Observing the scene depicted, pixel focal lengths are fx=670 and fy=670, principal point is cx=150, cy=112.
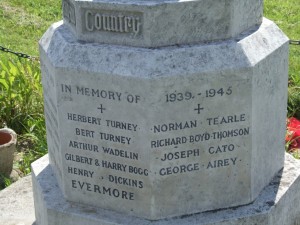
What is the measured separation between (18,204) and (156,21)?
73.6 inches

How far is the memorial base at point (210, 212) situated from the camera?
3.52 metres

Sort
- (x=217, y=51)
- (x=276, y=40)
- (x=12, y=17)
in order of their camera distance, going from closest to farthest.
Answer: (x=217, y=51) → (x=276, y=40) → (x=12, y=17)

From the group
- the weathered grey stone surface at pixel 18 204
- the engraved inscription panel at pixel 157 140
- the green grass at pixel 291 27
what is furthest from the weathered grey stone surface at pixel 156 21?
the green grass at pixel 291 27

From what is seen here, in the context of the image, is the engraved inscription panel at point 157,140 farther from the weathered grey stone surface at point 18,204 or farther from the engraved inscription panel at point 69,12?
the weathered grey stone surface at point 18,204

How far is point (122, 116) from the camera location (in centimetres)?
338

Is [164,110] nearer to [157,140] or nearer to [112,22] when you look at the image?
[157,140]

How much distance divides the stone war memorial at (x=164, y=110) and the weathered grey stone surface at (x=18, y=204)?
0.63 metres

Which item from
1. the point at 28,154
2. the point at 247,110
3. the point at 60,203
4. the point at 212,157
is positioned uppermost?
the point at 247,110

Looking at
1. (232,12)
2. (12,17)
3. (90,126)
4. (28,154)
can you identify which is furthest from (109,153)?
(12,17)

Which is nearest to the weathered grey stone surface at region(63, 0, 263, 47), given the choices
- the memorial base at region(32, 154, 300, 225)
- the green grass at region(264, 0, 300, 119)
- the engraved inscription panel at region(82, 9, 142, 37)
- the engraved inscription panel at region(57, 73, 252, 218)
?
the engraved inscription panel at region(82, 9, 142, 37)

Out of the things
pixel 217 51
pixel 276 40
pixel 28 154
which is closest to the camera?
pixel 217 51

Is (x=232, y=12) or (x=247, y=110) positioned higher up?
(x=232, y=12)

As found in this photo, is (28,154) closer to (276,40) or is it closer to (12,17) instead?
(276,40)

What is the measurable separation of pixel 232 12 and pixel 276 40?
1.26 feet
